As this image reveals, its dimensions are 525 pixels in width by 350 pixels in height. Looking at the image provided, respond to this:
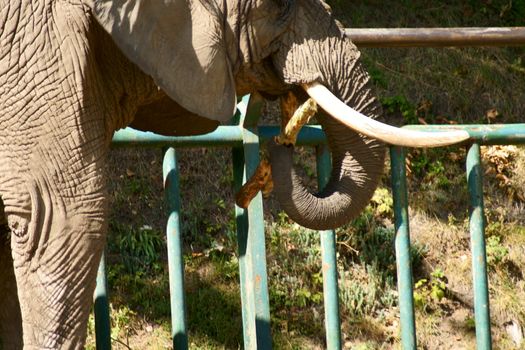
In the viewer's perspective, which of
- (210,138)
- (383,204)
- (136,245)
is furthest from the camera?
(383,204)

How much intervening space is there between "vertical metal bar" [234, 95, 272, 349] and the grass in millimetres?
1689

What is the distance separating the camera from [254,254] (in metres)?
4.14

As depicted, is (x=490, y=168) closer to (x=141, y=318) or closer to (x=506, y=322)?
(x=506, y=322)

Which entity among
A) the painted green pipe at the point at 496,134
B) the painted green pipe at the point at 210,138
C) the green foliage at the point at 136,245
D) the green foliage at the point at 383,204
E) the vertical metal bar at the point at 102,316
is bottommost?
the vertical metal bar at the point at 102,316

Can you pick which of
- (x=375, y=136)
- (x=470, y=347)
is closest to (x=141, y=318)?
(x=470, y=347)

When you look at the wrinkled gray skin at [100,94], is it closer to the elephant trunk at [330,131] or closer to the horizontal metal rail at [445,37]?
the elephant trunk at [330,131]

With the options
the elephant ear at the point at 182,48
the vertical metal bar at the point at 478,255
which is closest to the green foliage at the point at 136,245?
the vertical metal bar at the point at 478,255

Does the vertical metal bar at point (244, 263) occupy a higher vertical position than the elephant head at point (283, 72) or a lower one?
lower

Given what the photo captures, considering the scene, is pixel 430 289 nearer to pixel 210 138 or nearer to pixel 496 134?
pixel 496 134

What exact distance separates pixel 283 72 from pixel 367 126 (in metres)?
0.34

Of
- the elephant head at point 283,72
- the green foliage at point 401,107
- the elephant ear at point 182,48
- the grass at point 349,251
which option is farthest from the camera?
the green foliage at point 401,107

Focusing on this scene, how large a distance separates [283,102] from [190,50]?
0.45m

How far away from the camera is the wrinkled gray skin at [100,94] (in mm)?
3402

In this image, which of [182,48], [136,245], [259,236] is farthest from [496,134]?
[136,245]
